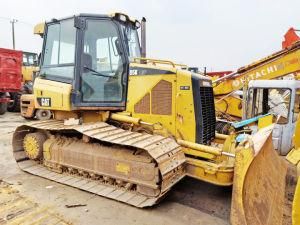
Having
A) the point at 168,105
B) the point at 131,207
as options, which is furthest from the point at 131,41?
the point at 131,207

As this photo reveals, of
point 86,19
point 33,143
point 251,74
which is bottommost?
point 33,143

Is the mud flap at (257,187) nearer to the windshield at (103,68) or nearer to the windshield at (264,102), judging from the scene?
the windshield at (103,68)

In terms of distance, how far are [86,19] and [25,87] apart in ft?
39.1

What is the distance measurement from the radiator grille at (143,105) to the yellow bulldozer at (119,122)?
0.02 meters

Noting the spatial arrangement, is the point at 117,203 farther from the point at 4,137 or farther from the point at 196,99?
the point at 4,137

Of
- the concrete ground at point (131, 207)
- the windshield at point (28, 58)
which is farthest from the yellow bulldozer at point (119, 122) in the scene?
the windshield at point (28, 58)

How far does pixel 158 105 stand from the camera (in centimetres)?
453

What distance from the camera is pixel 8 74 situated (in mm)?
13000

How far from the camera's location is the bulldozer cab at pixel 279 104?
6324mm

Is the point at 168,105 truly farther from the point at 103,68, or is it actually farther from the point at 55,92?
the point at 55,92

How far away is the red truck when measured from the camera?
42.1ft

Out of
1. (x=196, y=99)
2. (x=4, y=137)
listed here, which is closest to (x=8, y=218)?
(x=196, y=99)

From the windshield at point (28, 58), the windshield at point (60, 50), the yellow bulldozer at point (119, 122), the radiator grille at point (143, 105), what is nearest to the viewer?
the yellow bulldozer at point (119, 122)

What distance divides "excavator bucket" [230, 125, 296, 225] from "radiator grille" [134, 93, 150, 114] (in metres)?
1.75
